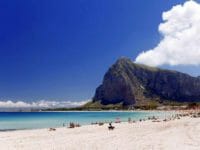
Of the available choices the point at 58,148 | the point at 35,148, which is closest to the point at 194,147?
the point at 58,148

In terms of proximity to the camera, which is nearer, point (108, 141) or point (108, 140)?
point (108, 141)

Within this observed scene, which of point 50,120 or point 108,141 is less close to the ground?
point 108,141

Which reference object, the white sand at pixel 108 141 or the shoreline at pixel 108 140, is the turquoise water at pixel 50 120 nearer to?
the shoreline at pixel 108 140

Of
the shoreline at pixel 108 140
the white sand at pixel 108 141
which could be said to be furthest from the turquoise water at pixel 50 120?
the white sand at pixel 108 141

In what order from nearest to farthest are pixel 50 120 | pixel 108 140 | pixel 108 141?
pixel 108 141 → pixel 108 140 → pixel 50 120

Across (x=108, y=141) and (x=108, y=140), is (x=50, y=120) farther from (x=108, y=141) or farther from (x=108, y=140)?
(x=108, y=141)

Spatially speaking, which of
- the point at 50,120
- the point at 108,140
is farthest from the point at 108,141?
the point at 50,120

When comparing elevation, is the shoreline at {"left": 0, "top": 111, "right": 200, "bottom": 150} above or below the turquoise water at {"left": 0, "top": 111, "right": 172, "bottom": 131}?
above

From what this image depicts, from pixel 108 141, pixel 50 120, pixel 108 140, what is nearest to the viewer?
pixel 108 141

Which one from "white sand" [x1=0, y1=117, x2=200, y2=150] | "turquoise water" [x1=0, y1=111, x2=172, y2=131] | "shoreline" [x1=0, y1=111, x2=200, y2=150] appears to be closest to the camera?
"white sand" [x1=0, y1=117, x2=200, y2=150]

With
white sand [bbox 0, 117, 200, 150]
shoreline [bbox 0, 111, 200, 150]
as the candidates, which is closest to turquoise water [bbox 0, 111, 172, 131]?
shoreline [bbox 0, 111, 200, 150]

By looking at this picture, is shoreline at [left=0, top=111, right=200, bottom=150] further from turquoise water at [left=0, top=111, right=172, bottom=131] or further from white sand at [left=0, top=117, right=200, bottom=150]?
turquoise water at [left=0, top=111, right=172, bottom=131]

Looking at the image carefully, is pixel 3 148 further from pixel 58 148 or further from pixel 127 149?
pixel 127 149

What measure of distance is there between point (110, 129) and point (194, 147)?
19097 millimetres
